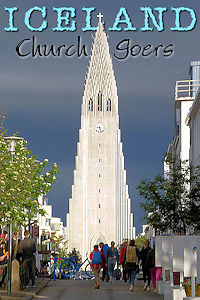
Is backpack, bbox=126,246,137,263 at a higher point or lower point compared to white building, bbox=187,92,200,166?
lower

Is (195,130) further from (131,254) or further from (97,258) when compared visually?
(131,254)

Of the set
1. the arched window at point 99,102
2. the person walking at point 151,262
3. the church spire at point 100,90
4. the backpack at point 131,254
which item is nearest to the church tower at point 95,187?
the church spire at point 100,90

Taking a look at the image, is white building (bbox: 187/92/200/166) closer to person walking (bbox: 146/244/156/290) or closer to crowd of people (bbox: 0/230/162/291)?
crowd of people (bbox: 0/230/162/291)

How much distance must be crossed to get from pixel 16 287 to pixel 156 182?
697 inches

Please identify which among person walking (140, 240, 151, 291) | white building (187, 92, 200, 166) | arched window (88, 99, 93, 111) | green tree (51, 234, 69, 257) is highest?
arched window (88, 99, 93, 111)

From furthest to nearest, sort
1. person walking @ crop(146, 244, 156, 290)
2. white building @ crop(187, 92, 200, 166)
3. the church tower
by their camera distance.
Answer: the church tower < white building @ crop(187, 92, 200, 166) < person walking @ crop(146, 244, 156, 290)

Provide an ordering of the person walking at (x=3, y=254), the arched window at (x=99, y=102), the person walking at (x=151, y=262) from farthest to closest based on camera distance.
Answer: the arched window at (x=99, y=102), the person walking at (x=151, y=262), the person walking at (x=3, y=254)

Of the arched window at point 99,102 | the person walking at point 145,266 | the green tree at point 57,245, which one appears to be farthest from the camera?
the arched window at point 99,102

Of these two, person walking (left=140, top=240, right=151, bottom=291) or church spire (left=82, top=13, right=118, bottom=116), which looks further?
church spire (left=82, top=13, right=118, bottom=116)

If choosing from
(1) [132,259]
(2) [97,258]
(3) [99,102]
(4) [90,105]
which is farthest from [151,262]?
(3) [99,102]

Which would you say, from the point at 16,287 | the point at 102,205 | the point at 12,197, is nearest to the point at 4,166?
the point at 12,197

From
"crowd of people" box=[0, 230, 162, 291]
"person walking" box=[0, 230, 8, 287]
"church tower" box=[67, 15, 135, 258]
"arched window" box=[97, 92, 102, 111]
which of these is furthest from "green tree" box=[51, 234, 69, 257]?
"person walking" box=[0, 230, 8, 287]

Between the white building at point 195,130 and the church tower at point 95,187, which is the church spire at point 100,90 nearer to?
the church tower at point 95,187

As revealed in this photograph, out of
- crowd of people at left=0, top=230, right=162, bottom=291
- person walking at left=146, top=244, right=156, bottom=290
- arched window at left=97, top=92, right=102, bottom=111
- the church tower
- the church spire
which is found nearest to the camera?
crowd of people at left=0, top=230, right=162, bottom=291
